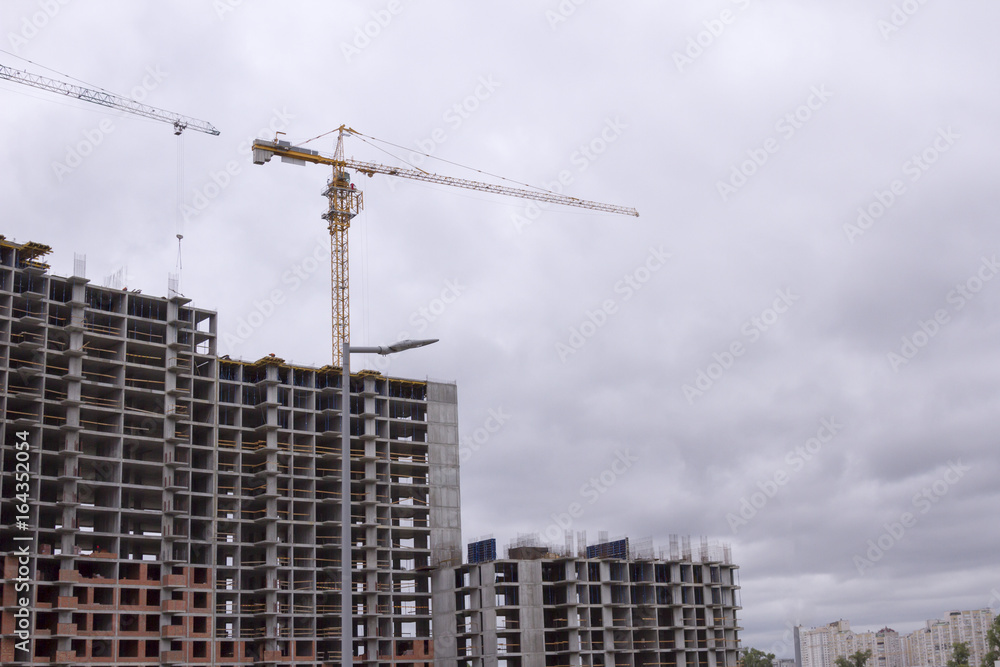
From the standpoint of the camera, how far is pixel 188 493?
106188 mm

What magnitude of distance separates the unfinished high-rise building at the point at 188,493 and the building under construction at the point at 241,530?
9.1 inches

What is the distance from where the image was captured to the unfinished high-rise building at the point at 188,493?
9781 centimetres

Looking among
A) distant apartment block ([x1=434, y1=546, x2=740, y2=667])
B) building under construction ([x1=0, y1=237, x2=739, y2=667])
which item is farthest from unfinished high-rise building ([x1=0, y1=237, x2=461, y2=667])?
distant apartment block ([x1=434, y1=546, x2=740, y2=667])

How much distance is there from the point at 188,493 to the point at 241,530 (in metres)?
8.62

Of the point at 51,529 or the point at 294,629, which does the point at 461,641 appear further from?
the point at 51,529

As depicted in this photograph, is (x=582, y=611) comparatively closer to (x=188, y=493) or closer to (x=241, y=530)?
(x=241, y=530)

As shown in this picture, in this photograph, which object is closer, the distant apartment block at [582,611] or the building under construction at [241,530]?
the building under construction at [241,530]

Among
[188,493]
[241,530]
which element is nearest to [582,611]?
[241,530]

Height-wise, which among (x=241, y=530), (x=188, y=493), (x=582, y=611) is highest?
(x=188, y=493)

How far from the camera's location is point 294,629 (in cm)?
11256

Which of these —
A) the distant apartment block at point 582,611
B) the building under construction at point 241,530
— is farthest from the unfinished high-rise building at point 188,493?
the distant apartment block at point 582,611

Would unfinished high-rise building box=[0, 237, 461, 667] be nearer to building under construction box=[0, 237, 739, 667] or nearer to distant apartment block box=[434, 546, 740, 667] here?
building under construction box=[0, 237, 739, 667]

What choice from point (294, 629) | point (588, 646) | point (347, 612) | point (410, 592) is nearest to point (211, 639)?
point (294, 629)

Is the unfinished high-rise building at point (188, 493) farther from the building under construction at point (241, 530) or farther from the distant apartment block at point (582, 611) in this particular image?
the distant apartment block at point (582, 611)
